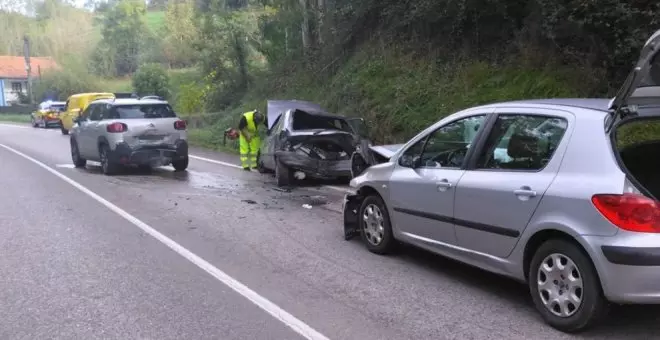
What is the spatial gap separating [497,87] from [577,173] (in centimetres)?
994

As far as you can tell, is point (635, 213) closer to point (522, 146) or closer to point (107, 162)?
point (522, 146)

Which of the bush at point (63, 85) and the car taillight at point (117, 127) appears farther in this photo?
the bush at point (63, 85)

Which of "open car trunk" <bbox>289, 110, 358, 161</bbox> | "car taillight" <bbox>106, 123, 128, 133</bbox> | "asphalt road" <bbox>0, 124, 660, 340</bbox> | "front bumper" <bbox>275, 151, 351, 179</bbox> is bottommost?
"asphalt road" <bbox>0, 124, 660, 340</bbox>

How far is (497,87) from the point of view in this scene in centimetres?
1414

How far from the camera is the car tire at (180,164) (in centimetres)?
1418

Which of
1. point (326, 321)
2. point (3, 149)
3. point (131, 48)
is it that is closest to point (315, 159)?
point (326, 321)

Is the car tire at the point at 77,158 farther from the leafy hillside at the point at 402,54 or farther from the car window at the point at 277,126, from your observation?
the leafy hillside at the point at 402,54

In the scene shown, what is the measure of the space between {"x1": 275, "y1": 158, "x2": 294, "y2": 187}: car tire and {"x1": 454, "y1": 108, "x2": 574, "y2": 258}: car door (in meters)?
6.47

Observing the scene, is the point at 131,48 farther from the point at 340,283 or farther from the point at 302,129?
the point at 340,283

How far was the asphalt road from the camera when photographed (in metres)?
4.75

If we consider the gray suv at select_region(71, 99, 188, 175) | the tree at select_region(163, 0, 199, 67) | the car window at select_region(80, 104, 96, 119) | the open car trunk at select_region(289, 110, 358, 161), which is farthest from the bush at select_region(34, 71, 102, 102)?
the open car trunk at select_region(289, 110, 358, 161)

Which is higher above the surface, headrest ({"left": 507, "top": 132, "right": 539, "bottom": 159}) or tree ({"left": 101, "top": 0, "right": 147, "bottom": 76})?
tree ({"left": 101, "top": 0, "right": 147, "bottom": 76})

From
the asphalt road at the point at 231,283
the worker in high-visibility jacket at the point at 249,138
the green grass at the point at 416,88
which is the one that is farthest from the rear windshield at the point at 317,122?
the green grass at the point at 416,88

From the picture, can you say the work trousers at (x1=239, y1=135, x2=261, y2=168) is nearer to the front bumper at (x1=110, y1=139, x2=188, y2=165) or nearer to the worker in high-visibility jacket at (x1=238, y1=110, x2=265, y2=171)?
the worker in high-visibility jacket at (x1=238, y1=110, x2=265, y2=171)
